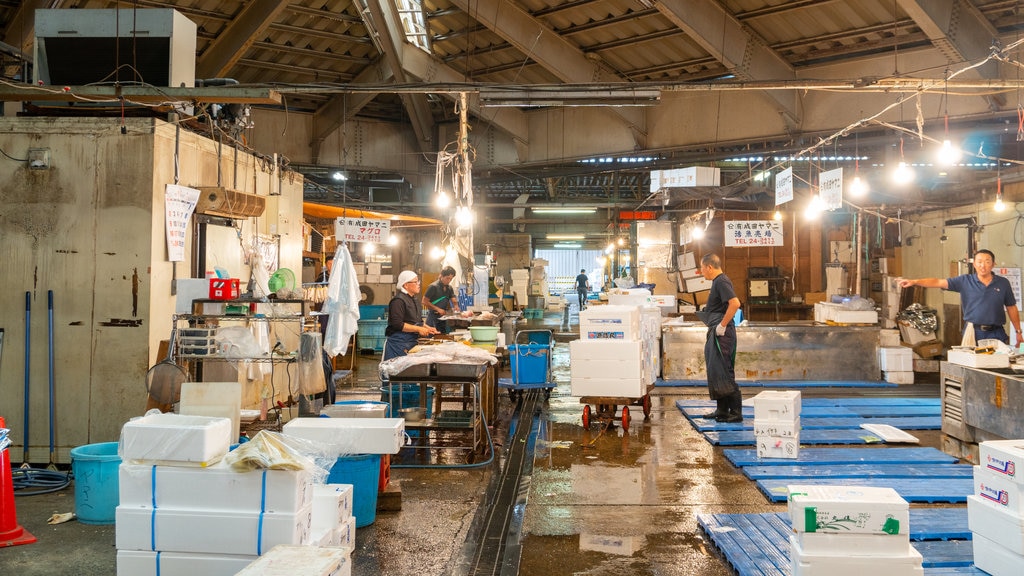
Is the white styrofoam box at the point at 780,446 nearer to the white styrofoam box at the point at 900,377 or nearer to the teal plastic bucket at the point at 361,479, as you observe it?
the teal plastic bucket at the point at 361,479

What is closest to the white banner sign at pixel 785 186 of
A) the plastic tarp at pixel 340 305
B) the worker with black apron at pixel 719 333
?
the worker with black apron at pixel 719 333

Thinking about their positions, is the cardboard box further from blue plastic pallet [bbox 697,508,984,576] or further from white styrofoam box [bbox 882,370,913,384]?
blue plastic pallet [bbox 697,508,984,576]

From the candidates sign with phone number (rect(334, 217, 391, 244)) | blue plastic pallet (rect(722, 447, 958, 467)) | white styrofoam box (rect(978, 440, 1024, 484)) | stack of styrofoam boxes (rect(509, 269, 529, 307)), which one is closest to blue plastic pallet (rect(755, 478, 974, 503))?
blue plastic pallet (rect(722, 447, 958, 467))

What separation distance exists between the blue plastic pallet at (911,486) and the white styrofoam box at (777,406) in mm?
838

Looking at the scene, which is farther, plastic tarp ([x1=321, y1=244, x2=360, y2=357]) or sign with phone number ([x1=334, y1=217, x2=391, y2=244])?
sign with phone number ([x1=334, y1=217, x2=391, y2=244])

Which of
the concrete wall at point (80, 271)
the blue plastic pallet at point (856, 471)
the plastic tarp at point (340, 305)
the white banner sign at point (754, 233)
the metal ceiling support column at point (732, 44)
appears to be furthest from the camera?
the white banner sign at point (754, 233)

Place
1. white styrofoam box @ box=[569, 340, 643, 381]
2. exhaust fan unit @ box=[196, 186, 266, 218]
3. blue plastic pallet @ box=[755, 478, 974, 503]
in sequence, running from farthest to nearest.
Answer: white styrofoam box @ box=[569, 340, 643, 381]
exhaust fan unit @ box=[196, 186, 266, 218]
blue plastic pallet @ box=[755, 478, 974, 503]

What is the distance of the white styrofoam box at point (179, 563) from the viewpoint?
3666mm

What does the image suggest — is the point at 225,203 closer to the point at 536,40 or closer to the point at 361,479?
the point at 361,479

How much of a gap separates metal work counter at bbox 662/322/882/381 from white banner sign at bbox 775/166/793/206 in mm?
2236

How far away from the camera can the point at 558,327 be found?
77.8ft

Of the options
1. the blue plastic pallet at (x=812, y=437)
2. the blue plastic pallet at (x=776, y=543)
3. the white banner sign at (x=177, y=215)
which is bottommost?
the blue plastic pallet at (x=776, y=543)

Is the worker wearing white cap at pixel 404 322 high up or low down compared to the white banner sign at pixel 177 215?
down

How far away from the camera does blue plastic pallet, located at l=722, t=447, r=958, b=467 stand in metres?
6.96
